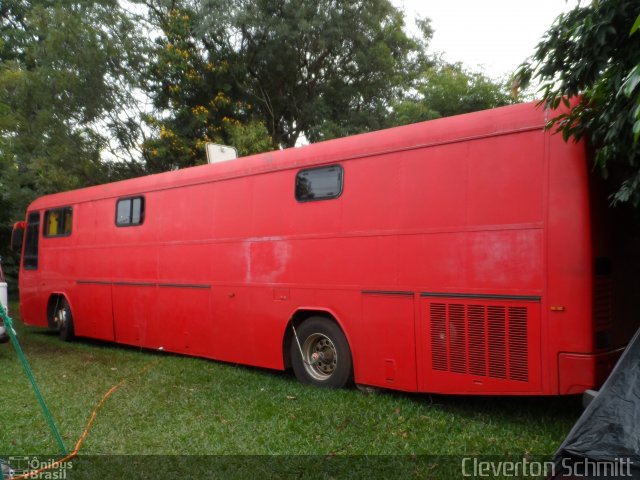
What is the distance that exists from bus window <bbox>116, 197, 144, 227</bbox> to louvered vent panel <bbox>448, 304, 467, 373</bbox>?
6.09m

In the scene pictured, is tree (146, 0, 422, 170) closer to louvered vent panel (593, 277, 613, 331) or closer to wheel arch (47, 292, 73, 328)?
wheel arch (47, 292, 73, 328)

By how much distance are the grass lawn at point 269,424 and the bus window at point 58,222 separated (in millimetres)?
4604

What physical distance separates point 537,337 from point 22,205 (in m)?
18.7

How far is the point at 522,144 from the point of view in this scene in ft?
18.5

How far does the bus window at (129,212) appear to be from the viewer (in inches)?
409

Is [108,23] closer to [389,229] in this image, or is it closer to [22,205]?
[22,205]

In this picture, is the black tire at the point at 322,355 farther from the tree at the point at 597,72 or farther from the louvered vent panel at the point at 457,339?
the tree at the point at 597,72

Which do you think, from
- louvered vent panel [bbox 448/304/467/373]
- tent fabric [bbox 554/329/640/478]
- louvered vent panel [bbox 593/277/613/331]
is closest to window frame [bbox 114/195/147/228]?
louvered vent panel [bbox 448/304/467/373]

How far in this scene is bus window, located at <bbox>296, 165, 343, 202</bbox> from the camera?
7.23 metres

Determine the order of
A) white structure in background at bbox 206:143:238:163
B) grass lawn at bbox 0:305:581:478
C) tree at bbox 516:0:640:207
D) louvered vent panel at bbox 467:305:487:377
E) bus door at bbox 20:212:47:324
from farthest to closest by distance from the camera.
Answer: bus door at bbox 20:212:47:324 < white structure in background at bbox 206:143:238:163 < louvered vent panel at bbox 467:305:487:377 < grass lawn at bbox 0:305:581:478 < tree at bbox 516:0:640:207

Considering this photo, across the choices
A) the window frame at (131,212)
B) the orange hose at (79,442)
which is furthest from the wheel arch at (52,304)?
the orange hose at (79,442)

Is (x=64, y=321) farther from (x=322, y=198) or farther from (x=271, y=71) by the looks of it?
(x=271, y=71)

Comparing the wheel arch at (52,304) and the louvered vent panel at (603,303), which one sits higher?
the louvered vent panel at (603,303)

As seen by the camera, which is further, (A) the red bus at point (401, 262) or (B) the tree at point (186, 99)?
(B) the tree at point (186, 99)
